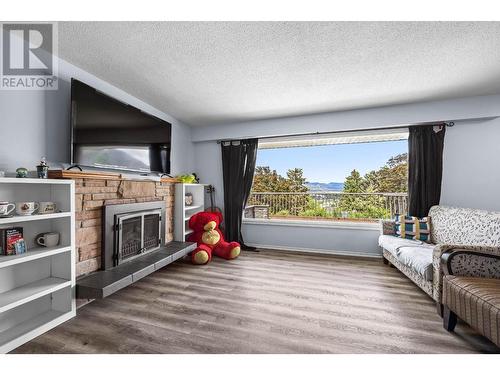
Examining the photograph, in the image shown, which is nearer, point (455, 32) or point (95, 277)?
point (455, 32)

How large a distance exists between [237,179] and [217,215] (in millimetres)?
764

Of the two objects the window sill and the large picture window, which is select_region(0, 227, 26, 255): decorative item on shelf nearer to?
the window sill

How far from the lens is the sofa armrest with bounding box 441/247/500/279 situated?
5.42ft

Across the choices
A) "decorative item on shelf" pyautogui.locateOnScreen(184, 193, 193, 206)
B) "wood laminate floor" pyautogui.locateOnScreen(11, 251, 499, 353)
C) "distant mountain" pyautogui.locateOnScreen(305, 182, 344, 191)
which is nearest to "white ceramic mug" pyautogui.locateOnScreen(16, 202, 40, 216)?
"wood laminate floor" pyautogui.locateOnScreen(11, 251, 499, 353)

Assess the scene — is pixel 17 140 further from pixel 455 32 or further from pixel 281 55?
pixel 455 32

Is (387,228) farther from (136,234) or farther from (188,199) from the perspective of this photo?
(136,234)

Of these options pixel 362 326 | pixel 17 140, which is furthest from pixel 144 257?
pixel 362 326

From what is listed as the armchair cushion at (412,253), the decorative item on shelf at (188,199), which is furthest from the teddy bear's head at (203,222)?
the armchair cushion at (412,253)

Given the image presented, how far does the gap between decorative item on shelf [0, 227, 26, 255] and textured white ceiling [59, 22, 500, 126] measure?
4.99 feet

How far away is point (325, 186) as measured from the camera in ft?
13.3

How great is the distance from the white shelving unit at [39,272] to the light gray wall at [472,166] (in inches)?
177

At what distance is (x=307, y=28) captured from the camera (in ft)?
5.04
